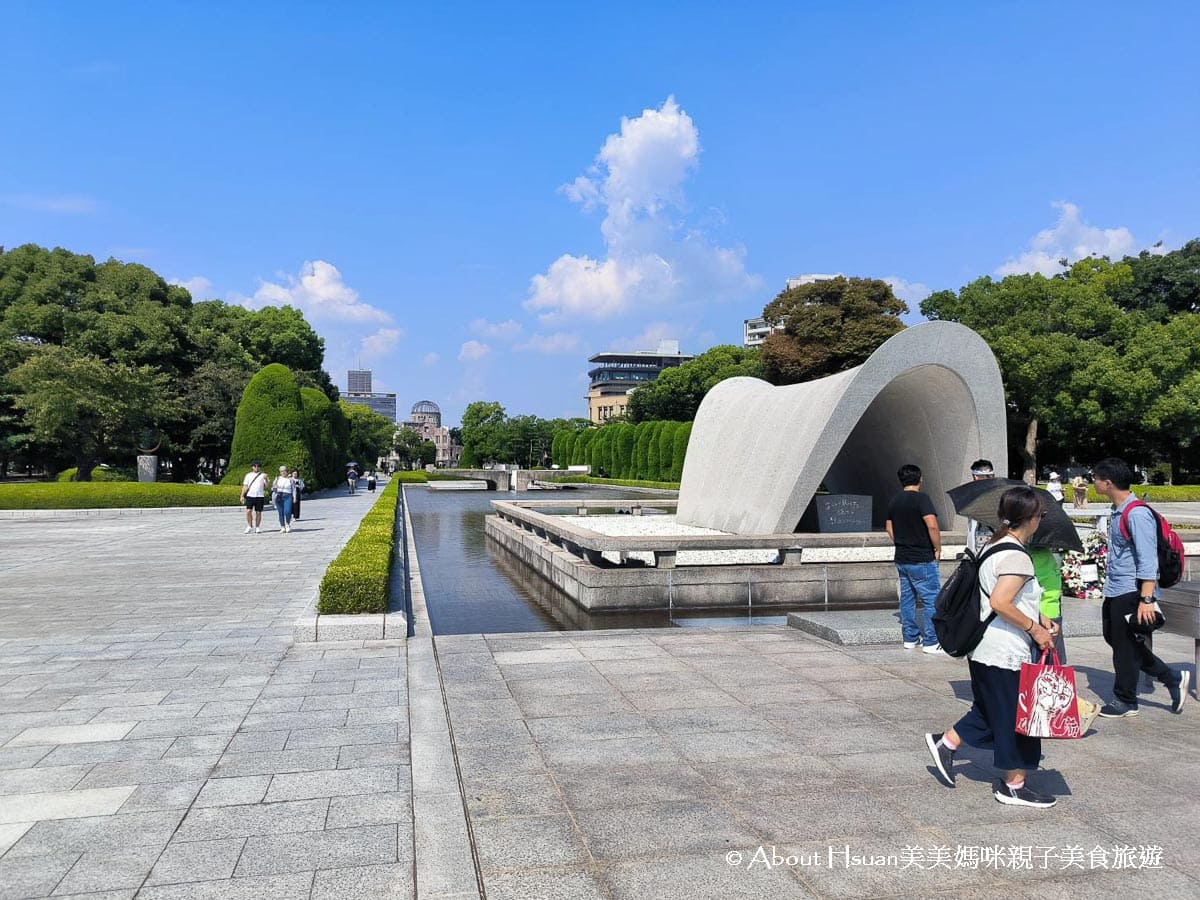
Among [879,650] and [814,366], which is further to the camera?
[814,366]

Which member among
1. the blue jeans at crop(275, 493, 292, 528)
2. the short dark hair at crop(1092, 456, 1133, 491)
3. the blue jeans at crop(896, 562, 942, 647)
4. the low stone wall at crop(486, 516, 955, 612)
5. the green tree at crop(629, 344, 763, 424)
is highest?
the green tree at crop(629, 344, 763, 424)

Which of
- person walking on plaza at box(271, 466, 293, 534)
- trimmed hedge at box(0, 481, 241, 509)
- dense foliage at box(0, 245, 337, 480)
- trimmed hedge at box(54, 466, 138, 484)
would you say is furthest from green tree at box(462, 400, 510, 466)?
person walking on plaza at box(271, 466, 293, 534)

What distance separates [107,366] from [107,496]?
367 inches

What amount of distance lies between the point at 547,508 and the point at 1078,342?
2691cm

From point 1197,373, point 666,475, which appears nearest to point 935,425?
point 1197,373

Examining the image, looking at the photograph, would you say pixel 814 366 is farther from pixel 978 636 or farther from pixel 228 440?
pixel 978 636

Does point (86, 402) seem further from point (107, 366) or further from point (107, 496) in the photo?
point (107, 496)

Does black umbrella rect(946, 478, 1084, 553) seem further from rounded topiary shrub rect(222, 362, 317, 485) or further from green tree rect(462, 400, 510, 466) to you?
green tree rect(462, 400, 510, 466)

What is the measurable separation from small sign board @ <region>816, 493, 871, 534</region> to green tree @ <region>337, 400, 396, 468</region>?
65.5 m

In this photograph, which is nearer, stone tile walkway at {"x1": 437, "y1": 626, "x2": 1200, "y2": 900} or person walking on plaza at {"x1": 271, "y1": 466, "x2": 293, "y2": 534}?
stone tile walkway at {"x1": 437, "y1": 626, "x2": 1200, "y2": 900}

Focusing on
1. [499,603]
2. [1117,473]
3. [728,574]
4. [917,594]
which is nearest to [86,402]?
[499,603]

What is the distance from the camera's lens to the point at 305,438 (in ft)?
106

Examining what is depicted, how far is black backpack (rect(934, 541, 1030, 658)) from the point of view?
4.07 metres

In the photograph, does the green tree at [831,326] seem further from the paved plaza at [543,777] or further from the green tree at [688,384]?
the paved plaza at [543,777]
